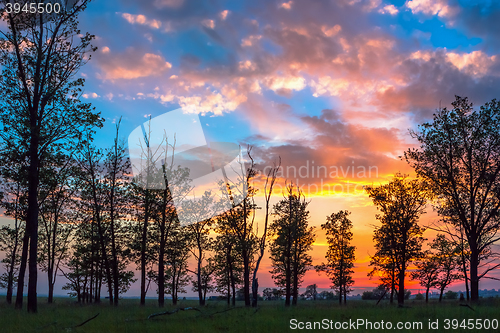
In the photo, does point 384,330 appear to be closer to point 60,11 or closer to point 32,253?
point 32,253

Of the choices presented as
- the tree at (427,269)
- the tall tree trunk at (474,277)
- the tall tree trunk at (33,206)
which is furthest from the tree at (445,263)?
the tall tree trunk at (33,206)

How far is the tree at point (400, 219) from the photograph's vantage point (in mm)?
37969

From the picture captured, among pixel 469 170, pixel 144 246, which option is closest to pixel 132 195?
pixel 144 246

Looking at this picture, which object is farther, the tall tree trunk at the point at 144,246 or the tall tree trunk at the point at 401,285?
the tall tree trunk at the point at 401,285

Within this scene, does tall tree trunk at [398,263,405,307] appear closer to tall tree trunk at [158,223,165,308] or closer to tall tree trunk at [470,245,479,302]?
tall tree trunk at [470,245,479,302]

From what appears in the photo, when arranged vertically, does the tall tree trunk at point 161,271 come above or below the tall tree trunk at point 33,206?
below

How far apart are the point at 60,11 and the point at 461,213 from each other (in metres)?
32.1

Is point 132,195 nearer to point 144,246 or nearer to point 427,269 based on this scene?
point 144,246

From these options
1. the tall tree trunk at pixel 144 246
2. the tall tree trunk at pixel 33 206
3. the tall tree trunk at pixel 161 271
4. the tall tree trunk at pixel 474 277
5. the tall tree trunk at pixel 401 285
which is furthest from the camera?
the tall tree trunk at pixel 401 285

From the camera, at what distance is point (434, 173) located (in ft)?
88.7

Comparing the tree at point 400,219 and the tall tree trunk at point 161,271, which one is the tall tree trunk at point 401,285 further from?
the tall tree trunk at point 161,271

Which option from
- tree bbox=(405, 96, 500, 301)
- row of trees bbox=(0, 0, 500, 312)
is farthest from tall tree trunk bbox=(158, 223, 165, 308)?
tree bbox=(405, 96, 500, 301)

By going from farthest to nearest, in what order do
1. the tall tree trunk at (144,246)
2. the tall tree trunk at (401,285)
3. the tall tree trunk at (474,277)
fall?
the tall tree trunk at (401,285), the tall tree trunk at (144,246), the tall tree trunk at (474,277)

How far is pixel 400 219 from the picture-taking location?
38.3 m
